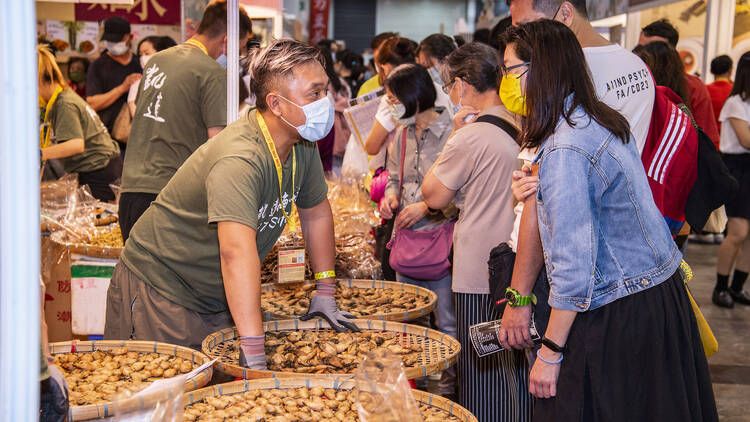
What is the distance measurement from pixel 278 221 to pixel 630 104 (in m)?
1.10

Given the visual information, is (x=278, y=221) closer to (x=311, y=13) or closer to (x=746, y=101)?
(x=746, y=101)

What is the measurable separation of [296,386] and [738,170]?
4.78 meters

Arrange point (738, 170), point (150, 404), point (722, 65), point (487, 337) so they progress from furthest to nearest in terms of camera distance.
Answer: point (722, 65) → point (738, 170) → point (487, 337) → point (150, 404)

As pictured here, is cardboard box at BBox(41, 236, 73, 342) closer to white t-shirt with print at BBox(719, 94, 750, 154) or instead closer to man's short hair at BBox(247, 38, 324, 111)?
man's short hair at BBox(247, 38, 324, 111)

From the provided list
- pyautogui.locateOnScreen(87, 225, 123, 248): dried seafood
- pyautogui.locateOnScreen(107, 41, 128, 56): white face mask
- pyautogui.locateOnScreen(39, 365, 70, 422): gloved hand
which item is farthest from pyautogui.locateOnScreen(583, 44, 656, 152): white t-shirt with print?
pyautogui.locateOnScreen(107, 41, 128, 56): white face mask

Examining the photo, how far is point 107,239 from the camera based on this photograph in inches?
147

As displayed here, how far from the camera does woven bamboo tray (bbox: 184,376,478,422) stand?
1.70 metres

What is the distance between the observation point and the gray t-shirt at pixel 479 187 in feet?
9.09

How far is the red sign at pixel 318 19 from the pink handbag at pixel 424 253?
11894 millimetres

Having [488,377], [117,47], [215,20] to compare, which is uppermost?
[117,47]

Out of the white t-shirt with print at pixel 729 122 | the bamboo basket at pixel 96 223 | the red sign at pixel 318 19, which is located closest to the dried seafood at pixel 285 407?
the bamboo basket at pixel 96 223

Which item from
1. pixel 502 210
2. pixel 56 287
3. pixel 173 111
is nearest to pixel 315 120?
pixel 502 210

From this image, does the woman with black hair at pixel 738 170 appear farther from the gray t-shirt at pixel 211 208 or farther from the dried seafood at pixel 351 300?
the gray t-shirt at pixel 211 208

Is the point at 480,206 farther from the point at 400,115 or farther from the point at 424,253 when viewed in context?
the point at 400,115
